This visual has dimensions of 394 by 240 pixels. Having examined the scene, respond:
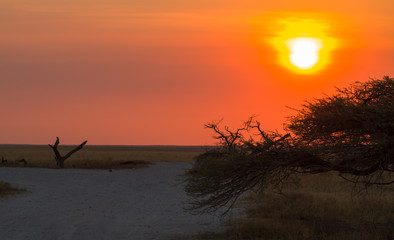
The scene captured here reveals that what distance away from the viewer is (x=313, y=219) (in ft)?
57.1

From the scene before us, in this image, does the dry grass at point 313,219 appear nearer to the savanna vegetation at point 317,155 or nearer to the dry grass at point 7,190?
the savanna vegetation at point 317,155

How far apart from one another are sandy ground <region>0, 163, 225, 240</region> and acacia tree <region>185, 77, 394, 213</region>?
118 inches

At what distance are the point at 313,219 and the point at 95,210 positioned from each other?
25.7ft

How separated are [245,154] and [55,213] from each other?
8.43 metres

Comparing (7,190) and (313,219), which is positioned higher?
(7,190)

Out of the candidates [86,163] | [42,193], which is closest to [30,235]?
[42,193]

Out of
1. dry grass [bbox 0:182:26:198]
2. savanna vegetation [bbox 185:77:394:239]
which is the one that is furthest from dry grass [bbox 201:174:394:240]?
dry grass [bbox 0:182:26:198]

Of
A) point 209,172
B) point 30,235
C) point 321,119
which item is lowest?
point 30,235

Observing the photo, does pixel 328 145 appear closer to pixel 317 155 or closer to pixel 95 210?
pixel 317 155

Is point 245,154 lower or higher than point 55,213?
higher

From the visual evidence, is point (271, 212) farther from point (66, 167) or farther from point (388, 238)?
point (66, 167)

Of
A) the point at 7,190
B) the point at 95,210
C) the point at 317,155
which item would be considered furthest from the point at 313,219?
the point at 7,190

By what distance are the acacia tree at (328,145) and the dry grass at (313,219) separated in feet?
5.91

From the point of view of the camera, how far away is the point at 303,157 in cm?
1312
